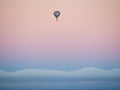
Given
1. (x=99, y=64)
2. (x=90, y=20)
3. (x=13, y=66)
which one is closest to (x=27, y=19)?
(x=13, y=66)

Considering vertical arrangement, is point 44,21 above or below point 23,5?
below

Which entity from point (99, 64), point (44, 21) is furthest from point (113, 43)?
point (44, 21)

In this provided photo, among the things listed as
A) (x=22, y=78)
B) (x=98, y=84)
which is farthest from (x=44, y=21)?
Result: (x=98, y=84)

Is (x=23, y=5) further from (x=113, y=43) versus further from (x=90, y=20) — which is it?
(x=113, y=43)

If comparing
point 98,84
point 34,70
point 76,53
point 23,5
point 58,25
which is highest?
point 23,5

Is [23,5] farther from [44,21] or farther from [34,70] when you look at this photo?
[34,70]

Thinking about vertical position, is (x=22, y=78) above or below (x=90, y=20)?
below

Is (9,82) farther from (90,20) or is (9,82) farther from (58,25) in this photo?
(90,20)
